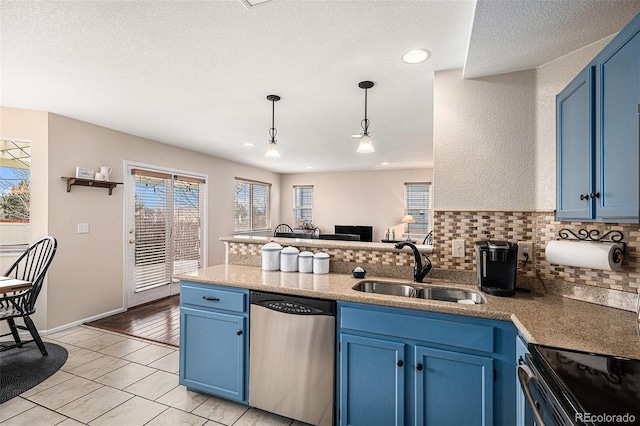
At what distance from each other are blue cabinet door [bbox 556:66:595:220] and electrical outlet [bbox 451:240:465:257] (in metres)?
0.57

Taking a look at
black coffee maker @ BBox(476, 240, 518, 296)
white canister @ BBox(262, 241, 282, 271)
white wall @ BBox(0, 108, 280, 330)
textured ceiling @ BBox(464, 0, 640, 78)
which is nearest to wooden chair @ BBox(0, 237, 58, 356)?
white wall @ BBox(0, 108, 280, 330)

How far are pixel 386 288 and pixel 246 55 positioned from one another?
1903 millimetres

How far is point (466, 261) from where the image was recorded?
2.16 meters

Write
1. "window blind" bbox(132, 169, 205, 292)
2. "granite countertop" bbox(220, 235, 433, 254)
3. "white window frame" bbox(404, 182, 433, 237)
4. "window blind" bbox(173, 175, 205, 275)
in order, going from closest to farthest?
"granite countertop" bbox(220, 235, 433, 254), "window blind" bbox(132, 169, 205, 292), "window blind" bbox(173, 175, 205, 275), "white window frame" bbox(404, 182, 433, 237)

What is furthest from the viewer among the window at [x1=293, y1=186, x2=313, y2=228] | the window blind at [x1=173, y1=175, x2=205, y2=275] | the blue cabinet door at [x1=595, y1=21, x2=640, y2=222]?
the window at [x1=293, y1=186, x2=313, y2=228]

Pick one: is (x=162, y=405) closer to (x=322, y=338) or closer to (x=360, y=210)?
(x=322, y=338)

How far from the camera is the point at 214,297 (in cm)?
216

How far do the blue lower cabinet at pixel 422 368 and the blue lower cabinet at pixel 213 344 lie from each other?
0.71 metres

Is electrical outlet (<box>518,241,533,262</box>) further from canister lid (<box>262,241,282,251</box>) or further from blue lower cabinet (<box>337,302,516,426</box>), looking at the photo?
canister lid (<box>262,241,282,251</box>)

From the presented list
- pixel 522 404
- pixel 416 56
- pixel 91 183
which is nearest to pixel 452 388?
pixel 522 404

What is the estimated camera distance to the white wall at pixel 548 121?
1.90 metres

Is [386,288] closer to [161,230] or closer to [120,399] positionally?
[120,399]

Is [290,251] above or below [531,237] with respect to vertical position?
below

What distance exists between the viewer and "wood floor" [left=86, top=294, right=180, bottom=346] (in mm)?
3381
